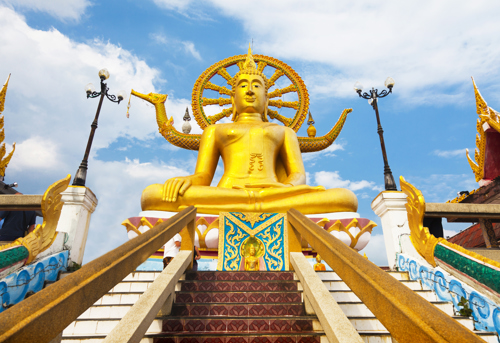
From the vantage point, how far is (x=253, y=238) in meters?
5.14

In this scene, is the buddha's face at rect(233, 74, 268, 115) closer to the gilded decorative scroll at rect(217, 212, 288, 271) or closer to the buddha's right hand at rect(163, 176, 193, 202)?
the buddha's right hand at rect(163, 176, 193, 202)

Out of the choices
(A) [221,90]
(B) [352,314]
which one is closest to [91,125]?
(A) [221,90]

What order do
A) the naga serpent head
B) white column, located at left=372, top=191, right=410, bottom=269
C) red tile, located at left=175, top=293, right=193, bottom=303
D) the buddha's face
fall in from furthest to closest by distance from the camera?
the naga serpent head
the buddha's face
white column, located at left=372, top=191, right=410, bottom=269
red tile, located at left=175, top=293, right=193, bottom=303

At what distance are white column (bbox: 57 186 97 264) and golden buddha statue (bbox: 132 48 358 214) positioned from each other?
1696mm

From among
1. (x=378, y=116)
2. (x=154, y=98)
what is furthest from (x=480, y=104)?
(x=154, y=98)

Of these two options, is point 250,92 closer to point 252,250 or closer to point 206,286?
point 252,250

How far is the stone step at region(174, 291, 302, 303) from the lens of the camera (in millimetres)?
3059

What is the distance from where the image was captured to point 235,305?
9.57 ft

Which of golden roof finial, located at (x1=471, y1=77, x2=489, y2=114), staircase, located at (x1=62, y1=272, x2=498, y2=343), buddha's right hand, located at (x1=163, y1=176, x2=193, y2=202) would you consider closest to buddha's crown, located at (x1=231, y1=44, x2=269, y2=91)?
buddha's right hand, located at (x1=163, y1=176, x2=193, y2=202)

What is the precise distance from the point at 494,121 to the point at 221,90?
7.87 m

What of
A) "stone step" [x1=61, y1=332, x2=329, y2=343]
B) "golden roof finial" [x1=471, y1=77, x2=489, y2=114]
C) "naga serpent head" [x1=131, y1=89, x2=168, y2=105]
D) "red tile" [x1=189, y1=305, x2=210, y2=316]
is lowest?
"stone step" [x1=61, y1=332, x2=329, y2=343]

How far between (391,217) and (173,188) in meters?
4.32

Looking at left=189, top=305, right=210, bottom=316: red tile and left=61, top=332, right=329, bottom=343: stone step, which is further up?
left=189, top=305, right=210, bottom=316: red tile

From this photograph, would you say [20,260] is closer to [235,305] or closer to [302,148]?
[235,305]
